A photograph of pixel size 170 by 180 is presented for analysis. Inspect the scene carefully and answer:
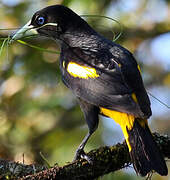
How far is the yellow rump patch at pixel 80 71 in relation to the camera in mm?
4520

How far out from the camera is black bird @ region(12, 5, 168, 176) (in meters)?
4.15

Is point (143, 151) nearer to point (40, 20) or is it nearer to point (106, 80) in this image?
point (106, 80)

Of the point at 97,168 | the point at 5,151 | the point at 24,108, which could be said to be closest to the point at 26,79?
the point at 24,108

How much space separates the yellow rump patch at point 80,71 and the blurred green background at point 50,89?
8.92 ft

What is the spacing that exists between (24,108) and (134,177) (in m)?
2.23

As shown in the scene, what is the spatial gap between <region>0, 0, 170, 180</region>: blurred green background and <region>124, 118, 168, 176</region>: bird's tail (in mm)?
3159

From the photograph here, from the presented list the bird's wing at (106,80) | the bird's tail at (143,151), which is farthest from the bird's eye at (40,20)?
the bird's tail at (143,151)

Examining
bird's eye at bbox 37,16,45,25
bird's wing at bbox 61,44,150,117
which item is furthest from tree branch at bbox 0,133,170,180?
bird's eye at bbox 37,16,45,25

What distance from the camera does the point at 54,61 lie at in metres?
7.82

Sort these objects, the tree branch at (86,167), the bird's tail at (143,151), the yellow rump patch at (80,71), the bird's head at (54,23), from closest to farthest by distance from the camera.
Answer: the tree branch at (86,167) < the bird's tail at (143,151) < the yellow rump patch at (80,71) < the bird's head at (54,23)

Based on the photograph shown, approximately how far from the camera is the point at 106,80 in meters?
4.43

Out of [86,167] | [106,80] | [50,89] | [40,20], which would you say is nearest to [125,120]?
[106,80]

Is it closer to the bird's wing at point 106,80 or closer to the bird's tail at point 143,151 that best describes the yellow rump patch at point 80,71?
the bird's wing at point 106,80

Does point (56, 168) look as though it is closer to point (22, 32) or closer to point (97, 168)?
point (97, 168)
